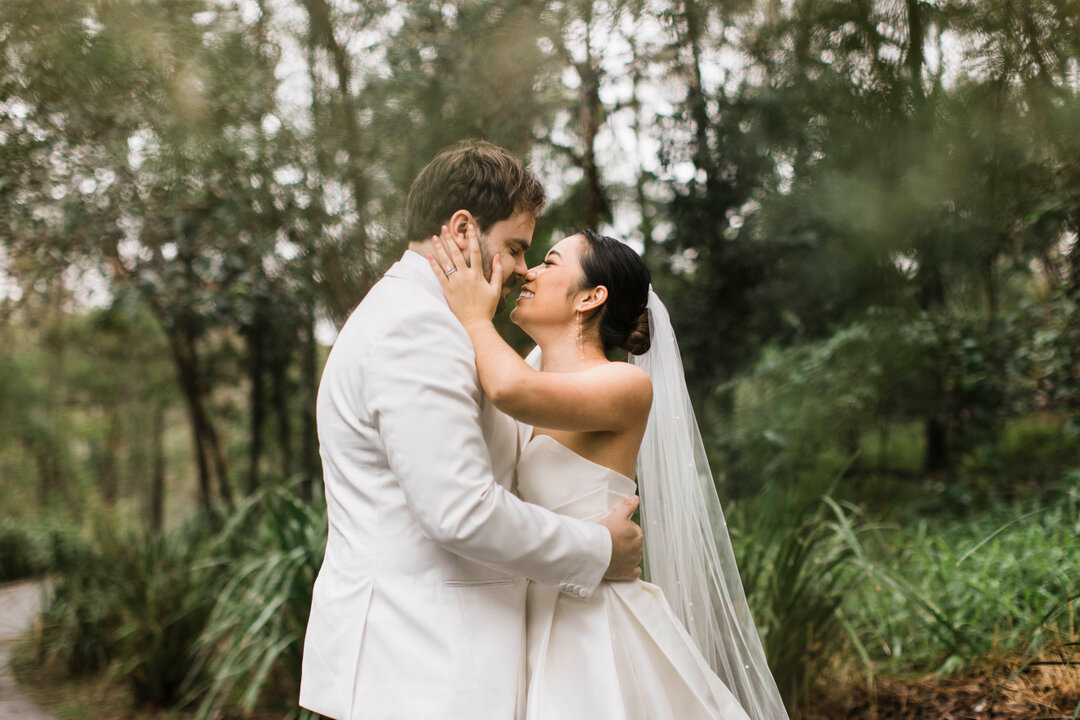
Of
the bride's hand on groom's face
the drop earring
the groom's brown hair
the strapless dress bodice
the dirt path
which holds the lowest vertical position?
the dirt path

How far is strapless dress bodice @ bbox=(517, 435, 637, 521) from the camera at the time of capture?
66.4 inches

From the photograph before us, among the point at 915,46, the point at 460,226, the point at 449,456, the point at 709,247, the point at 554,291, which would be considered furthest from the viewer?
the point at 709,247

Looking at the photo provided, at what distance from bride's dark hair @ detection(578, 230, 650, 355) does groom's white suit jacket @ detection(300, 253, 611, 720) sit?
0.47 m

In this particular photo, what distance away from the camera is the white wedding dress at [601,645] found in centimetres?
150

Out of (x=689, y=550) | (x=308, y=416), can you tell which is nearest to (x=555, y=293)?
(x=689, y=550)

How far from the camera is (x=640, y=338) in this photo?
78.3 inches

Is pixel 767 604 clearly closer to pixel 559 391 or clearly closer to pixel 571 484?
pixel 571 484

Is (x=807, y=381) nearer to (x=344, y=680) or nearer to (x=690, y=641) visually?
(x=690, y=641)

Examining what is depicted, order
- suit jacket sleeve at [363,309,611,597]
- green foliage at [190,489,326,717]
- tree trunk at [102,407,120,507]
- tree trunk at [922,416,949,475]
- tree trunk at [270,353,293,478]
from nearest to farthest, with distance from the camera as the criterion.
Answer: suit jacket sleeve at [363,309,611,597], green foliage at [190,489,326,717], tree trunk at [922,416,949,475], tree trunk at [270,353,293,478], tree trunk at [102,407,120,507]

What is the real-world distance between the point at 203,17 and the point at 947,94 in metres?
3.59

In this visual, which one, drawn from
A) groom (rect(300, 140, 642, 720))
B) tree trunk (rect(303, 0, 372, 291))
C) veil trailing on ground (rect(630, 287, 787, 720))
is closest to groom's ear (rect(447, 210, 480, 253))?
groom (rect(300, 140, 642, 720))

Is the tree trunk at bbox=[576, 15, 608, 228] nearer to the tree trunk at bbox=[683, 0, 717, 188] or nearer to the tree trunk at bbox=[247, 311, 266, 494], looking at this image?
the tree trunk at bbox=[683, 0, 717, 188]

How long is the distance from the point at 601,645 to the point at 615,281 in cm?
86

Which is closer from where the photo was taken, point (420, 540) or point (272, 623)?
point (420, 540)
